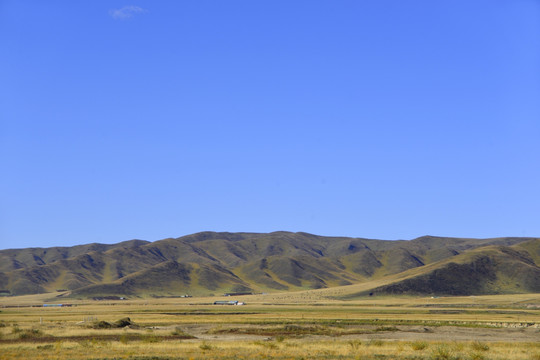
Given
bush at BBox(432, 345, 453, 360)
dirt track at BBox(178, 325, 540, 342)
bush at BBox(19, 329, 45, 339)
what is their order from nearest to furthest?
bush at BBox(432, 345, 453, 360)
bush at BBox(19, 329, 45, 339)
dirt track at BBox(178, 325, 540, 342)

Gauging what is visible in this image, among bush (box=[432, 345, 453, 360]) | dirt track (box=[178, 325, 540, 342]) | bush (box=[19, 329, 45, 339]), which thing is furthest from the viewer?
dirt track (box=[178, 325, 540, 342])

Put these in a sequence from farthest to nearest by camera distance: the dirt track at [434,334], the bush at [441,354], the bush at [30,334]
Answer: the dirt track at [434,334], the bush at [30,334], the bush at [441,354]

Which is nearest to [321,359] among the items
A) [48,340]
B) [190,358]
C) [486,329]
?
[190,358]

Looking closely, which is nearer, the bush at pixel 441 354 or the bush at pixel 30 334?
the bush at pixel 441 354

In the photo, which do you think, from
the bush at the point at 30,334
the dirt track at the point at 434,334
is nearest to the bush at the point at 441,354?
the dirt track at the point at 434,334

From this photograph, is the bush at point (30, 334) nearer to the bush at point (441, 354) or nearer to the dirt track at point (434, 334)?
the dirt track at point (434, 334)

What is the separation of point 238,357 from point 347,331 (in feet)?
95.8

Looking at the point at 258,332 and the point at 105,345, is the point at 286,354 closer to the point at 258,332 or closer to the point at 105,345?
the point at 105,345

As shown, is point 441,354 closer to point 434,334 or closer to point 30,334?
point 434,334

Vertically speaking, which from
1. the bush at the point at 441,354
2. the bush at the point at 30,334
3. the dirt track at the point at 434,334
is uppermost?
the bush at the point at 30,334

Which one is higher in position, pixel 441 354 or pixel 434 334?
pixel 441 354

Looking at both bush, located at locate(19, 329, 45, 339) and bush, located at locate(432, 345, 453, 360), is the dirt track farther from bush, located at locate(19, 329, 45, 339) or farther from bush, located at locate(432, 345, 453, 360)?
bush, located at locate(432, 345, 453, 360)

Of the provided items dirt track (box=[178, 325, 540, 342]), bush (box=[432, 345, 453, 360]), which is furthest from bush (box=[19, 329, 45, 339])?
bush (box=[432, 345, 453, 360])

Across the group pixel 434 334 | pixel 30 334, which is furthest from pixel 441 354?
pixel 30 334
